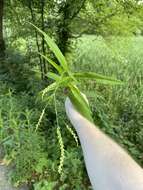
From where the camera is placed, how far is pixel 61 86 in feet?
6.57

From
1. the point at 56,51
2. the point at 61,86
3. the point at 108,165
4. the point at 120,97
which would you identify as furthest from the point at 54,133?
the point at 108,165

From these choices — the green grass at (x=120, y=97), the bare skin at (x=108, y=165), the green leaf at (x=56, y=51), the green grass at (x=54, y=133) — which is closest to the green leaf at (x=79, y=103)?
the green leaf at (x=56, y=51)

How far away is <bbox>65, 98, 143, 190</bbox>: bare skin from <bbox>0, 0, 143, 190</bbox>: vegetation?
49 centimetres

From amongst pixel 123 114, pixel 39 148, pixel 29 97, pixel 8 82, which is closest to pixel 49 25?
pixel 8 82

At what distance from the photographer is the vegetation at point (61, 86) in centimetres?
302

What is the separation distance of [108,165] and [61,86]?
885mm

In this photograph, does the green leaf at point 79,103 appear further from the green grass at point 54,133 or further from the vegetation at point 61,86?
the green grass at point 54,133

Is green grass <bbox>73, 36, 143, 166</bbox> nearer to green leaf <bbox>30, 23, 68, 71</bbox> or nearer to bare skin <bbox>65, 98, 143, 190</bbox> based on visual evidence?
green leaf <bbox>30, 23, 68, 71</bbox>

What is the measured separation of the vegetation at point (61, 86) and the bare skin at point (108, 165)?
0.49 metres

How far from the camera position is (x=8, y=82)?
19.0 ft

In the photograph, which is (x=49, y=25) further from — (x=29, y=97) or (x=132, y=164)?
(x=132, y=164)

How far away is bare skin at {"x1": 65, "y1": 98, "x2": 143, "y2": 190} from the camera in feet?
3.59

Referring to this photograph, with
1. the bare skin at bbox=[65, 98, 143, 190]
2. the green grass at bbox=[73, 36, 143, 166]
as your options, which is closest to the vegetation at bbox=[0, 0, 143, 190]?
the green grass at bbox=[73, 36, 143, 166]

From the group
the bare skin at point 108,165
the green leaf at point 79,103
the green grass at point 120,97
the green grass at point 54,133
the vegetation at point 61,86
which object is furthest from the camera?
the green grass at point 120,97
